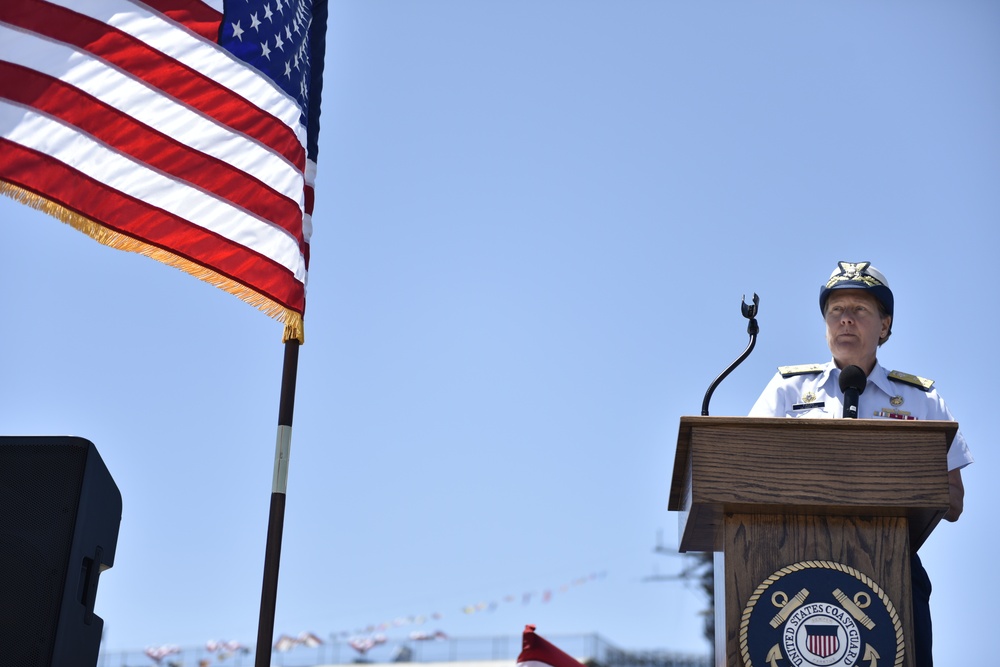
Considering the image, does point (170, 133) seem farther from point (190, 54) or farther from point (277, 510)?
point (277, 510)

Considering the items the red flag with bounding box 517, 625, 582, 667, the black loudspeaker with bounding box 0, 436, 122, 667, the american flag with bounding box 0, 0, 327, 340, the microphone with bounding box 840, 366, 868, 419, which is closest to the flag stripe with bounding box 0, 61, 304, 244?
the american flag with bounding box 0, 0, 327, 340

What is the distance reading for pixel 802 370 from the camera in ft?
13.7

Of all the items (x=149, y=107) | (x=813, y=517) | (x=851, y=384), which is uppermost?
(x=149, y=107)

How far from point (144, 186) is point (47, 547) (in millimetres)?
1883

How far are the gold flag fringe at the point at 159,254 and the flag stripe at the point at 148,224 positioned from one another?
0.02 m

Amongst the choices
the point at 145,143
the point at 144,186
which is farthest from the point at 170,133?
the point at 144,186

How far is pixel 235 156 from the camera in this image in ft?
17.1

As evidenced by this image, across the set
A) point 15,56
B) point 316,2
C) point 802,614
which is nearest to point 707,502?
point 802,614

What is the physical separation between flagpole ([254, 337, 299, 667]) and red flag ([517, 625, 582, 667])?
1.22m

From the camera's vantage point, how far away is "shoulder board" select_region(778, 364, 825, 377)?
4.16 meters

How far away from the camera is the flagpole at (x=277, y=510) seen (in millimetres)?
4305

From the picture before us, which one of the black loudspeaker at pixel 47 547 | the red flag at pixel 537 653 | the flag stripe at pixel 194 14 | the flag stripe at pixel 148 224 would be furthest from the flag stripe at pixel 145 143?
the red flag at pixel 537 653

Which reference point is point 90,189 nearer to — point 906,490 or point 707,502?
point 707,502

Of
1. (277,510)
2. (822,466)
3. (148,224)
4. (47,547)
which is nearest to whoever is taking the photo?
(822,466)
